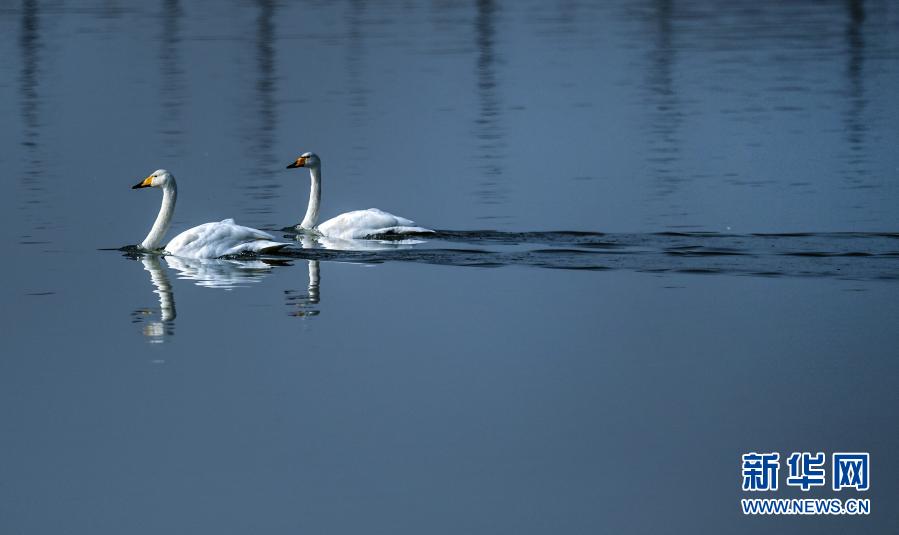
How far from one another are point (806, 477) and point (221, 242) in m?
9.95

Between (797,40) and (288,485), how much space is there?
46989 millimetres

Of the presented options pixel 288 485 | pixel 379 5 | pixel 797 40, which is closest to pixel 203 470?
pixel 288 485

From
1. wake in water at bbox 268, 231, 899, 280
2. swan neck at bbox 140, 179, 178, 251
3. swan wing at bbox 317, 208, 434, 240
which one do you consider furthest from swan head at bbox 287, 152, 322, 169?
swan neck at bbox 140, 179, 178, 251

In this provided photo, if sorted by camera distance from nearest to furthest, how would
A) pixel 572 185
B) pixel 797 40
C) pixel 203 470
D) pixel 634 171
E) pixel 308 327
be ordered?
pixel 203 470 < pixel 308 327 < pixel 572 185 < pixel 634 171 < pixel 797 40

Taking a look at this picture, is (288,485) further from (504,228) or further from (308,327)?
(504,228)

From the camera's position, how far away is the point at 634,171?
26.4 m

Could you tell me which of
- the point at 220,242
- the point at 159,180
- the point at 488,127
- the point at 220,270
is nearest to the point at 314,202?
the point at 159,180

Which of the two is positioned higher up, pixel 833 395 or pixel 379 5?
pixel 379 5

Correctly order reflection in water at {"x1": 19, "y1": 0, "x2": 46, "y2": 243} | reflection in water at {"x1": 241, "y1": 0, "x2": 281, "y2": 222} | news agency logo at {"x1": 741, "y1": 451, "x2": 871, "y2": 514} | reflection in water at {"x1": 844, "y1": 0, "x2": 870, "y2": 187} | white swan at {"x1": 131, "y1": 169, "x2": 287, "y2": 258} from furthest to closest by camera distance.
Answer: reflection in water at {"x1": 844, "y1": 0, "x2": 870, "y2": 187}
reflection in water at {"x1": 241, "y1": 0, "x2": 281, "y2": 222}
reflection in water at {"x1": 19, "y1": 0, "x2": 46, "y2": 243}
white swan at {"x1": 131, "y1": 169, "x2": 287, "y2": 258}
news agency logo at {"x1": 741, "y1": 451, "x2": 871, "y2": 514}

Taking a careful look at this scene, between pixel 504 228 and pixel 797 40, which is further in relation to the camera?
pixel 797 40

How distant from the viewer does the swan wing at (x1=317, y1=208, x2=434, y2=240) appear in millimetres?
20469

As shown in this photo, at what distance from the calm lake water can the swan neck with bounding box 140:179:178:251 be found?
34cm

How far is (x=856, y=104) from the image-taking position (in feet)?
119

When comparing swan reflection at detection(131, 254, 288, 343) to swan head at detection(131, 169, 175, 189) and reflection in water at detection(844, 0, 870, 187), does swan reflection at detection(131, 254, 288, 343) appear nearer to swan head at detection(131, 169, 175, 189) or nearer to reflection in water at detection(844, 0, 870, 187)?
swan head at detection(131, 169, 175, 189)
